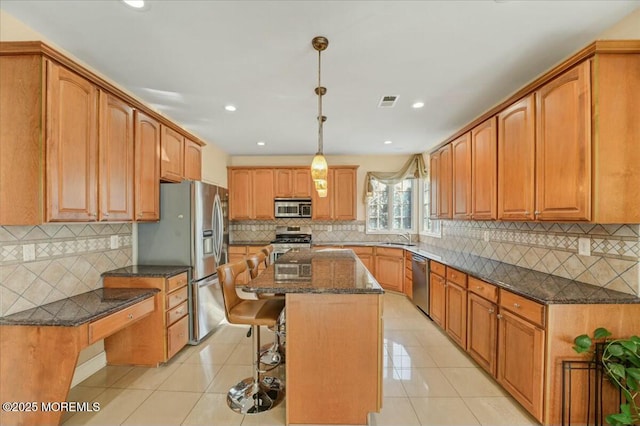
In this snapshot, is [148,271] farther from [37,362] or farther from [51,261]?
[37,362]

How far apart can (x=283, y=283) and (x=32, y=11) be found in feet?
7.76

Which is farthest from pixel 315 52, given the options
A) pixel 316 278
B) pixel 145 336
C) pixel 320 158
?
pixel 145 336

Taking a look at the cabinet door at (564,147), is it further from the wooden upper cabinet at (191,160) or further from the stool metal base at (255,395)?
the wooden upper cabinet at (191,160)

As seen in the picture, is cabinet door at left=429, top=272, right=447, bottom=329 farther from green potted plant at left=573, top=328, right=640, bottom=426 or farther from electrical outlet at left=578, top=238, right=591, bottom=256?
green potted plant at left=573, top=328, right=640, bottom=426

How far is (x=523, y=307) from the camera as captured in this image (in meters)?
1.91

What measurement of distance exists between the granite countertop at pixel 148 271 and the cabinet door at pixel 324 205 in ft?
9.19

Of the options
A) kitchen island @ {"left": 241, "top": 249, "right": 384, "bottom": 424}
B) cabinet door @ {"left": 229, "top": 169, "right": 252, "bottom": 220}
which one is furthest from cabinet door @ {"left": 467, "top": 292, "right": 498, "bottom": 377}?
cabinet door @ {"left": 229, "top": 169, "right": 252, "bottom": 220}

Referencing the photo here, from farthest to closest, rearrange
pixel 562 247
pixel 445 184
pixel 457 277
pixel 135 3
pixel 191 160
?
pixel 445 184, pixel 191 160, pixel 457 277, pixel 562 247, pixel 135 3

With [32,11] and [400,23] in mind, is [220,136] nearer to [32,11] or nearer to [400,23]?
[32,11]

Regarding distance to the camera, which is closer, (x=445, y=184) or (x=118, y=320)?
(x=118, y=320)

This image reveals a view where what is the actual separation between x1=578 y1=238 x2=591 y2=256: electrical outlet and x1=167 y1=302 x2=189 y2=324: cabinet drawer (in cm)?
361

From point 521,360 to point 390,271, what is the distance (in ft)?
9.70

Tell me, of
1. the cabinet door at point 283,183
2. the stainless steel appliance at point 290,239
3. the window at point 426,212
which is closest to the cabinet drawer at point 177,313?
the stainless steel appliance at point 290,239

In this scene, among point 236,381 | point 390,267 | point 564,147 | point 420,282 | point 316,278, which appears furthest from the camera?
point 390,267
